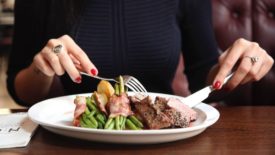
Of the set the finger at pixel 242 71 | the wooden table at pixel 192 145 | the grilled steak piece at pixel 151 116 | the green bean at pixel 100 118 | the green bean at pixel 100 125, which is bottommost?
the wooden table at pixel 192 145

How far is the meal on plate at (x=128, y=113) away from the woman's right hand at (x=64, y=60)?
9 centimetres

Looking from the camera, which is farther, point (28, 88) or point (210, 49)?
point (210, 49)

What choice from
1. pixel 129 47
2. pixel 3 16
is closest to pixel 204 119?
pixel 129 47

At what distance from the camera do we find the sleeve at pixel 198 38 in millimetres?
1091

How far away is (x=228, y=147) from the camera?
56 cm

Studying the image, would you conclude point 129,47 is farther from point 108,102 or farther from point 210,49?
point 108,102

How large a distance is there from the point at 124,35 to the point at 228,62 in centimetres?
35

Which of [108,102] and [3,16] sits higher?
[108,102]

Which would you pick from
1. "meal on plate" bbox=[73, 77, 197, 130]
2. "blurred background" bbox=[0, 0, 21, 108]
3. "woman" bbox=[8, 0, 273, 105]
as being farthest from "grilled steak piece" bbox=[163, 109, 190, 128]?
"blurred background" bbox=[0, 0, 21, 108]

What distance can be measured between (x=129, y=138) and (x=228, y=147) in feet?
0.45

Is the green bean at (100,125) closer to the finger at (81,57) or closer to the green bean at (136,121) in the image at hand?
the green bean at (136,121)

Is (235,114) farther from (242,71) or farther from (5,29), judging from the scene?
(5,29)

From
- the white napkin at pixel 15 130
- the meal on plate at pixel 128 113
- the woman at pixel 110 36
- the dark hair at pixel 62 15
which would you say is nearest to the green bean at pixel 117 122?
the meal on plate at pixel 128 113

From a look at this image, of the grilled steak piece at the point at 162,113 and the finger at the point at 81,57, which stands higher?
the finger at the point at 81,57
